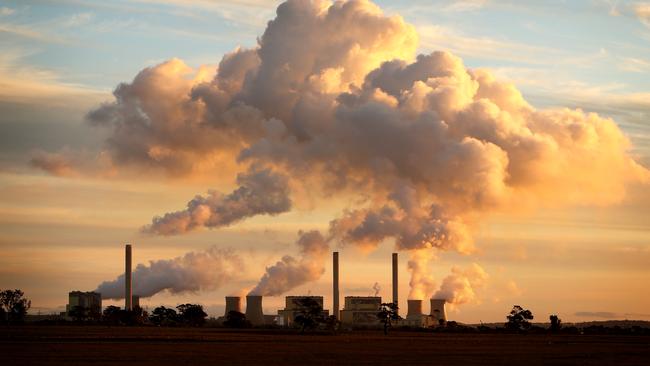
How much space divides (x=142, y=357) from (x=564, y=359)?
128 feet

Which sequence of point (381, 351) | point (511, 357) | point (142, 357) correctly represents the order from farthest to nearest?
point (381, 351)
point (511, 357)
point (142, 357)

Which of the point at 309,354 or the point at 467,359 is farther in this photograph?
the point at 309,354

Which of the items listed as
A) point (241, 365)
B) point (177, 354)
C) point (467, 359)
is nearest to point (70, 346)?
point (177, 354)

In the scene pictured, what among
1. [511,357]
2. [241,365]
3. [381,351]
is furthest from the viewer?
[381,351]

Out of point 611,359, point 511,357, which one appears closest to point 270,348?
point 511,357

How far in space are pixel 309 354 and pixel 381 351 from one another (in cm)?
1081

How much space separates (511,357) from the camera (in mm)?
103125

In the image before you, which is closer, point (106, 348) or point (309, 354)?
point (309, 354)

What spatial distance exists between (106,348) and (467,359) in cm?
3986

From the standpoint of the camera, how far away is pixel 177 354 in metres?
101

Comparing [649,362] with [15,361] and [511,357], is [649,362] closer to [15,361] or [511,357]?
[511,357]

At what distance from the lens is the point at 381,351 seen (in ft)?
374

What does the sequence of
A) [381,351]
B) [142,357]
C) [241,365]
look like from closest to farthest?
[241,365], [142,357], [381,351]

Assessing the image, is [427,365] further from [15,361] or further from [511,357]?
[15,361]
